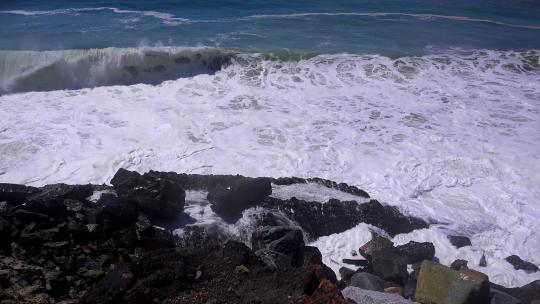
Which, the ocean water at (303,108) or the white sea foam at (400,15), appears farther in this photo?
the white sea foam at (400,15)

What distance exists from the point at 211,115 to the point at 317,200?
5.18 metres

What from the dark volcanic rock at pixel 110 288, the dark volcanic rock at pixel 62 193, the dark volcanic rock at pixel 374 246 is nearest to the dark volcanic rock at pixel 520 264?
the dark volcanic rock at pixel 374 246

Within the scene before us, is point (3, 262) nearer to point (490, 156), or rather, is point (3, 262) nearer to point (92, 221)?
point (92, 221)

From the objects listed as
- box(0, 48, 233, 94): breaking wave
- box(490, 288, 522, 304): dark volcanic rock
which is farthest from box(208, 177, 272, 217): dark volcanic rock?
box(0, 48, 233, 94): breaking wave

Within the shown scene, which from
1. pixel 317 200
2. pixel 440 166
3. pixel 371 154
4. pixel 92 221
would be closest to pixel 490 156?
pixel 440 166

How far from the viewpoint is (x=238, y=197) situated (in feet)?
25.3

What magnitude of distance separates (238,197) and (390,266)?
261 centimetres

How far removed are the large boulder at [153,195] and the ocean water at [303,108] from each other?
0.58 metres

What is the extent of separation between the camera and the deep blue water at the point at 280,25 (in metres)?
19.1

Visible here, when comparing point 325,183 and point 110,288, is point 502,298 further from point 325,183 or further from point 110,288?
point 110,288

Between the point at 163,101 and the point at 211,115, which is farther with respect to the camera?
the point at 163,101

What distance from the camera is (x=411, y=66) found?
1678 cm

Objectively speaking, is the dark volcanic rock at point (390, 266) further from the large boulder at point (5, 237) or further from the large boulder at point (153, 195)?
the large boulder at point (5, 237)

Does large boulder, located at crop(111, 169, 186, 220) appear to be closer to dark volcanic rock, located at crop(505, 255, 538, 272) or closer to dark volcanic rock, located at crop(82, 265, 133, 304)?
dark volcanic rock, located at crop(82, 265, 133, 304)
